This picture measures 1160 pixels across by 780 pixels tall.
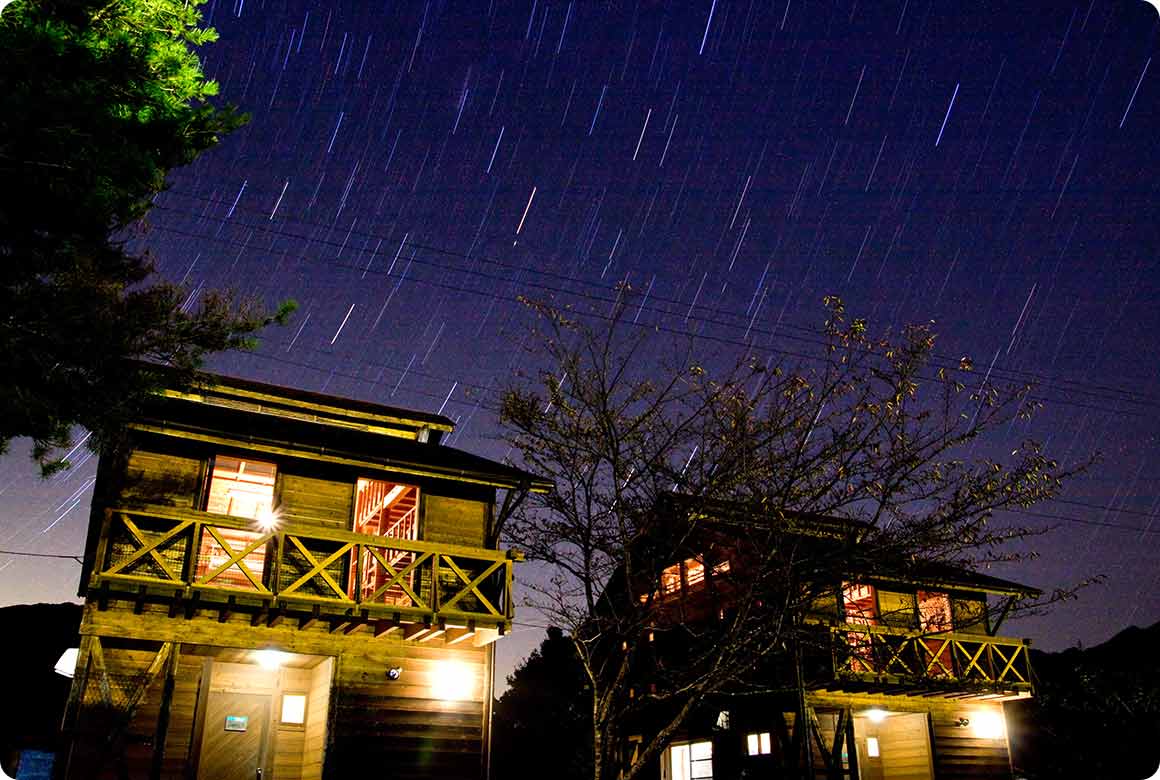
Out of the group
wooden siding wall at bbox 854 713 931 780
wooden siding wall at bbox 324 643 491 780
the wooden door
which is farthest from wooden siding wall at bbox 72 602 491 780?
wooden siding wall at bbox 854 713 931 780

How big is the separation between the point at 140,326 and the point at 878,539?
11.0m

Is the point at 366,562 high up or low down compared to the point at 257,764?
up

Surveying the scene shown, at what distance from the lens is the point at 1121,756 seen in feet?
76.2

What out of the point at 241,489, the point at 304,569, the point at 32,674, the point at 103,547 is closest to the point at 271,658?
the point at 304,569

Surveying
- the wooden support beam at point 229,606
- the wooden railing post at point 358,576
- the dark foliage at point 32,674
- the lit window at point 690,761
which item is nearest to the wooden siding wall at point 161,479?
the wooden support beam at point 229,606

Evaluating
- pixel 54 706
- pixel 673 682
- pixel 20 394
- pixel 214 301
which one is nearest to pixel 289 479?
pixel 214 301

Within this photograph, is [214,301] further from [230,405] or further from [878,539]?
[878,539]

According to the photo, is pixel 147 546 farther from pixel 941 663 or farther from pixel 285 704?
pixel 941 663

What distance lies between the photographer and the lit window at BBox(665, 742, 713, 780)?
75.1ft

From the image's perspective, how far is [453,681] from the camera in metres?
15.8

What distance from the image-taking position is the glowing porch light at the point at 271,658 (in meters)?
14.9

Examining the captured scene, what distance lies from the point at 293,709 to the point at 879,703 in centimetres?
1381

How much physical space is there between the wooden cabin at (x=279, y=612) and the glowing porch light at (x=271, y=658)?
0.09m

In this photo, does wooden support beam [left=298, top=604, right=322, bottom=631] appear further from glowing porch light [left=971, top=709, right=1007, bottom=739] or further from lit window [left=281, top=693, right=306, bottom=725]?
glowing porch light [left=971, top=709, right=1007, bottom=739]
